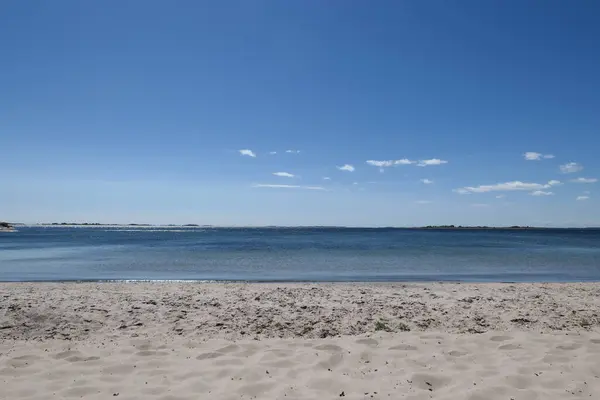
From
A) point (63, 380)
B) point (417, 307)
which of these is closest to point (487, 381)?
point (417, 307)

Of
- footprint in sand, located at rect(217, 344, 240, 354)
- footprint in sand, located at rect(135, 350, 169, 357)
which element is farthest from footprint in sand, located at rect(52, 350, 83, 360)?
footprint in sand, located at rect(217, 344, 240, 354)

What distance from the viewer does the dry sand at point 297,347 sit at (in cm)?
555

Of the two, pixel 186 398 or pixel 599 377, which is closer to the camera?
pixel 186 398

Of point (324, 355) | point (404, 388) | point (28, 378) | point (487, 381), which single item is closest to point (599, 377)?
point (487, 381)

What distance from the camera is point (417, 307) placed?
1075 centimetres

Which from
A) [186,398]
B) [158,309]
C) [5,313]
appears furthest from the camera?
[158,309]

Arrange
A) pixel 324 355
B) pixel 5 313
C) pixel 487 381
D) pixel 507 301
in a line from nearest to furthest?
1. pixel 487 381
2. pixel 324 355
3. pixel 5 313
4. pixel 507 301

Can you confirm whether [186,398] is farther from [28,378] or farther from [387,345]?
[387,345]

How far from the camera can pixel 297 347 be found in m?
7.37

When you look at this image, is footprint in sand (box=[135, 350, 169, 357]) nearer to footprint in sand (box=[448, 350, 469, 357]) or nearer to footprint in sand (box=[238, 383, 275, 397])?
footprint in sand (box=[238, 383, 275, 397])

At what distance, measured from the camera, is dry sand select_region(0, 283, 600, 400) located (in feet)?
18.2

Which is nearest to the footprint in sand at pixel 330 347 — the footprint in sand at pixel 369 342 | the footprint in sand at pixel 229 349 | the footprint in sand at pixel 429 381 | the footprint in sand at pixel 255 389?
the footprint in sand at pixel 369 342

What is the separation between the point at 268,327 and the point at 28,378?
446 centimetres

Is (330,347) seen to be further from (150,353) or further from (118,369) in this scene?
(118,369)
